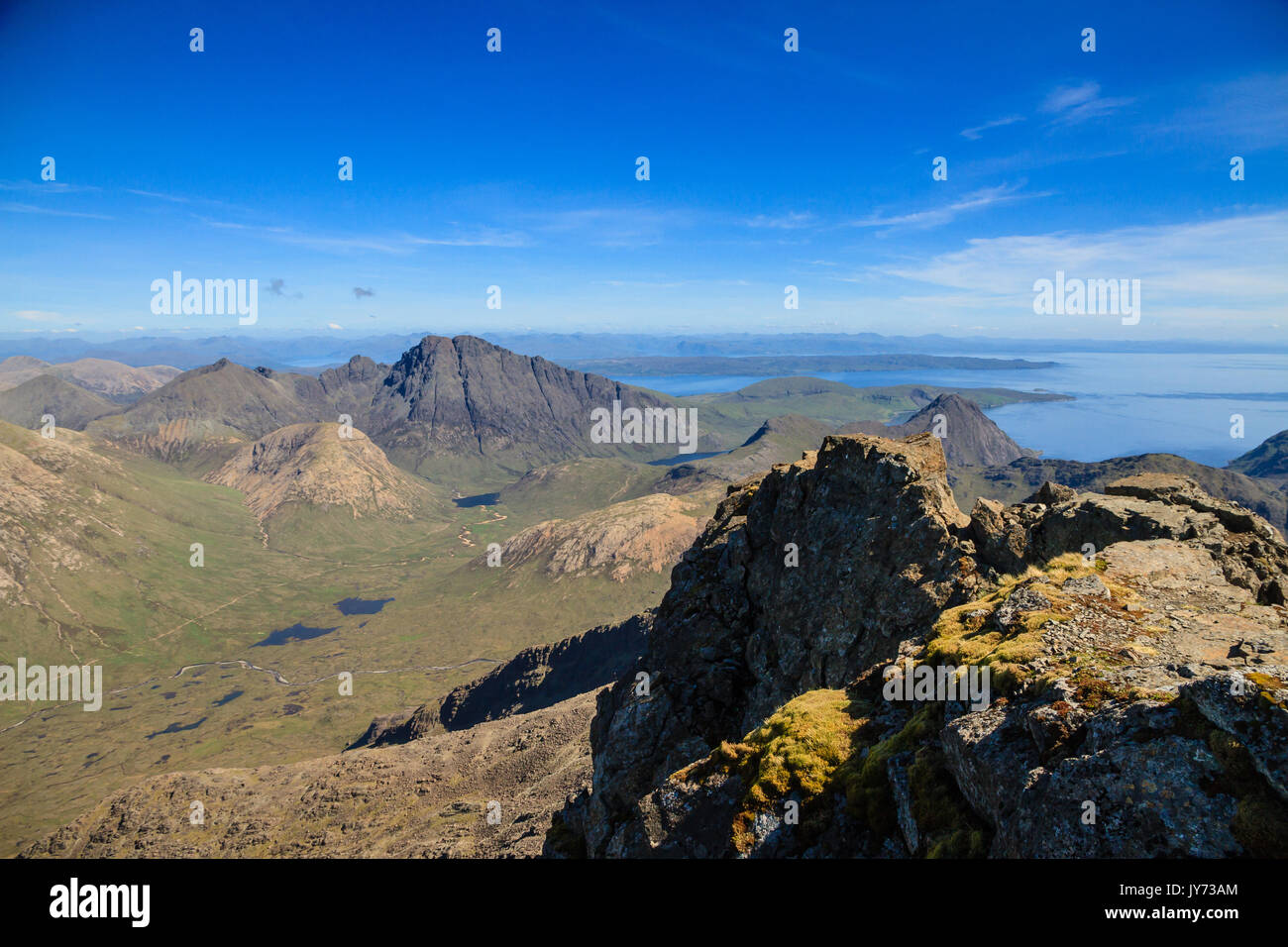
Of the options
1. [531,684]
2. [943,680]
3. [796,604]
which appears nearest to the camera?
[943,680]

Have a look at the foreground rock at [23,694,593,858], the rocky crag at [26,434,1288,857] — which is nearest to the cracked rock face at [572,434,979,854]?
the rocky crag at [26,434,1288,857]

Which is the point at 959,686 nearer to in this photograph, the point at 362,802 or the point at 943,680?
the point at 943,680

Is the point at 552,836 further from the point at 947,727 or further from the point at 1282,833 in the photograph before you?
the point at 1282,833

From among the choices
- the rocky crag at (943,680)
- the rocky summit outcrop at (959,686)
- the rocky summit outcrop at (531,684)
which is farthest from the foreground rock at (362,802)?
the rocky summit outcrop at (531,684)

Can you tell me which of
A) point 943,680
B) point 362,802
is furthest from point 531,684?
point 943,680

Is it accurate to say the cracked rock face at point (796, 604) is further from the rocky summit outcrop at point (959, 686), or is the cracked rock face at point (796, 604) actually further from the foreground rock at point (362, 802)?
the foreground rock at point (362, 802)

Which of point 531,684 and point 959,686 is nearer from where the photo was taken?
point 959,686
